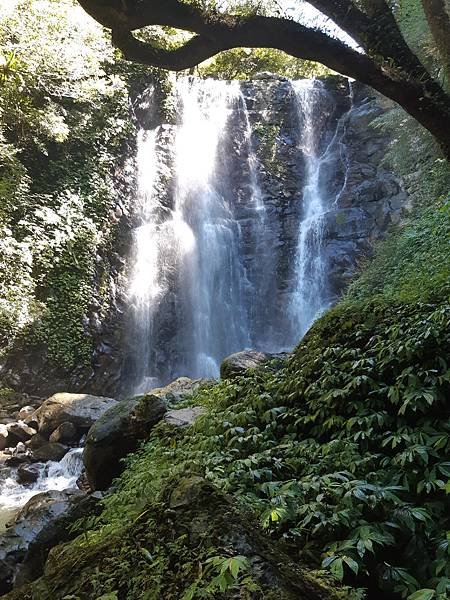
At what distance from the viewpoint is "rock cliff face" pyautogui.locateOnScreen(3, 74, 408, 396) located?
14.3 meters

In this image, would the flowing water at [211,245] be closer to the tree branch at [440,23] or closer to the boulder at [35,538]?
the boulder at [35,538]

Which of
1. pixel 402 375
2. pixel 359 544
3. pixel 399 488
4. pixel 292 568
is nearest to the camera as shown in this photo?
pixel 292 568

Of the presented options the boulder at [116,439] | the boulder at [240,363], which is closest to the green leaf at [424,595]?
the boulder at [116,439]

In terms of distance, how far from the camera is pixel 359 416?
3.07 m

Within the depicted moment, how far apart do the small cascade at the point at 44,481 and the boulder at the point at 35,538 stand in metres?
2.72

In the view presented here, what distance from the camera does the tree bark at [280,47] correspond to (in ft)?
16.9

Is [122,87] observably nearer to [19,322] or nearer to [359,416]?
[19,322]

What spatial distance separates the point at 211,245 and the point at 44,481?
9.81 m

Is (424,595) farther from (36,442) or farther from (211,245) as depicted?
(211,245)

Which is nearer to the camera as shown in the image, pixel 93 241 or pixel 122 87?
pixel 93 241

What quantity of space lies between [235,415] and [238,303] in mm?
11813

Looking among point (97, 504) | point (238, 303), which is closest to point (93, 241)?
point (238, 303)

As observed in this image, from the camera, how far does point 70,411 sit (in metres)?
9.84

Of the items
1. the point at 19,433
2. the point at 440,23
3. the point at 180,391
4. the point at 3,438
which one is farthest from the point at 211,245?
the point at 440,23
